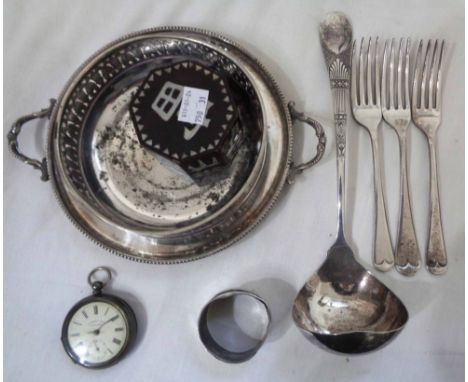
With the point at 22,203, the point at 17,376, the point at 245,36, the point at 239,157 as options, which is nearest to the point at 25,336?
the point at 17,376

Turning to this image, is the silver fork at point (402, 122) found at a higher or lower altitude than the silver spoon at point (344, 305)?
higher

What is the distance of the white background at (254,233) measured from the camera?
2.15 ft

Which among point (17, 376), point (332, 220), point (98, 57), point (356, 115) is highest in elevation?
point (98, 57)

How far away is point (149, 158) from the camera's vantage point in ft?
2.37

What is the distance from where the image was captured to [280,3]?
2.54 ft

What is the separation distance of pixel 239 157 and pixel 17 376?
481mm

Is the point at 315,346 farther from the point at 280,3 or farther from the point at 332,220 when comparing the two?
the point at 280,3

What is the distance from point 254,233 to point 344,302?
169mm

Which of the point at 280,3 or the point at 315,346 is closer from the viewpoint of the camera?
the point at 315,346

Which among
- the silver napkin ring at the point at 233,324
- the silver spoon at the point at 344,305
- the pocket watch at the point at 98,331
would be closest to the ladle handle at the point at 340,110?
the silver spoon at the point at 344,305

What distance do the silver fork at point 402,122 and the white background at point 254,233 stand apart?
0.01m

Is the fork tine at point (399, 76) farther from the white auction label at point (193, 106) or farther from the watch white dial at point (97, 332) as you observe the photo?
the watch white dial at point (97, 332)

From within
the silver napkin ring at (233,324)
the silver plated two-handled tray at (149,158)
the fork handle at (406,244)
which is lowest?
the silver napkin ring at (233,324)

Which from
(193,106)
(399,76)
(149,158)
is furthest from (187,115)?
(399,76)
